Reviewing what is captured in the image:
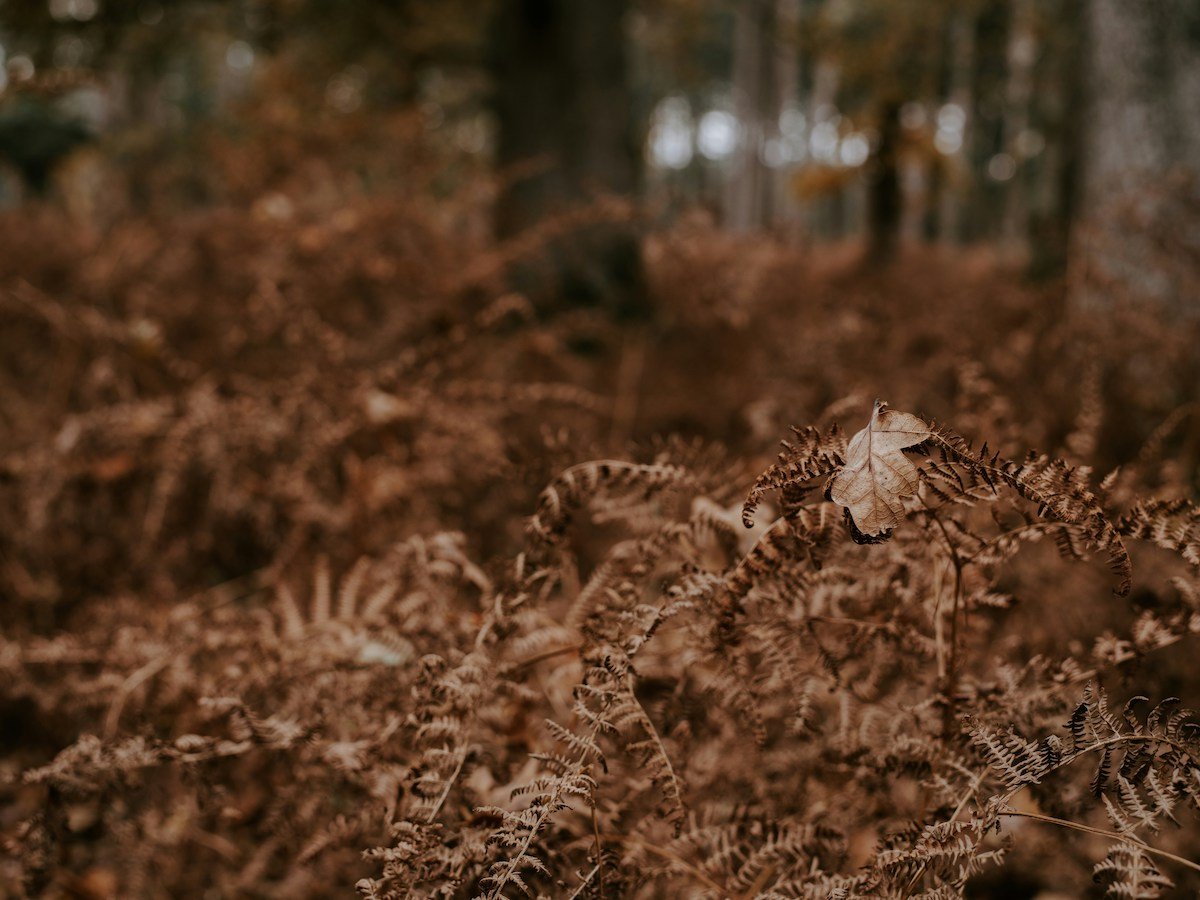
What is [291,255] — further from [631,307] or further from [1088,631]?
[1088,631]

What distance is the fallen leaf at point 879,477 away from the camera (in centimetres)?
87

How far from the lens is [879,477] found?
0.89 m

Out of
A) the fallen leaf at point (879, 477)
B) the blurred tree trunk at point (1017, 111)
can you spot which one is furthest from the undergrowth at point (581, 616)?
the blurred tree trunk at point (1017, 111)

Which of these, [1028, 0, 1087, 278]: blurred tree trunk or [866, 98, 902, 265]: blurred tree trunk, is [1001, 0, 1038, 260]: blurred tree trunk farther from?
[866, 98, 902, 265]: blurred tree trunk

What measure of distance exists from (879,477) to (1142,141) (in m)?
3.81

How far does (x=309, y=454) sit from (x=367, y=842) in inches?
39.7

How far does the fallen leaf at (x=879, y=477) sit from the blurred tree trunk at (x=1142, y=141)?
2.57 meters

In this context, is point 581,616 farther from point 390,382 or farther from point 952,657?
point 390,382

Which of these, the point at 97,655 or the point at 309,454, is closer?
the point at 97,655

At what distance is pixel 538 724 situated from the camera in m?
1.38

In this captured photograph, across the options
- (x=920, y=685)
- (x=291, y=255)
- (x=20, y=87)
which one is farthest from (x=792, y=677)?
(x=291, y=255)

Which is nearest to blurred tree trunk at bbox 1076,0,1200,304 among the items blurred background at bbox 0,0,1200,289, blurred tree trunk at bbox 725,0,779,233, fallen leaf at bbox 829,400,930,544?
blurred background at bbox 0,0,1200,289

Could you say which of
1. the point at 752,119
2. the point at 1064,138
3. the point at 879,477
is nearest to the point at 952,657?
the point at 879,477

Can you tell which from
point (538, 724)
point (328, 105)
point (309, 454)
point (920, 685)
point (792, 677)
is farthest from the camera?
point (328, 105)
